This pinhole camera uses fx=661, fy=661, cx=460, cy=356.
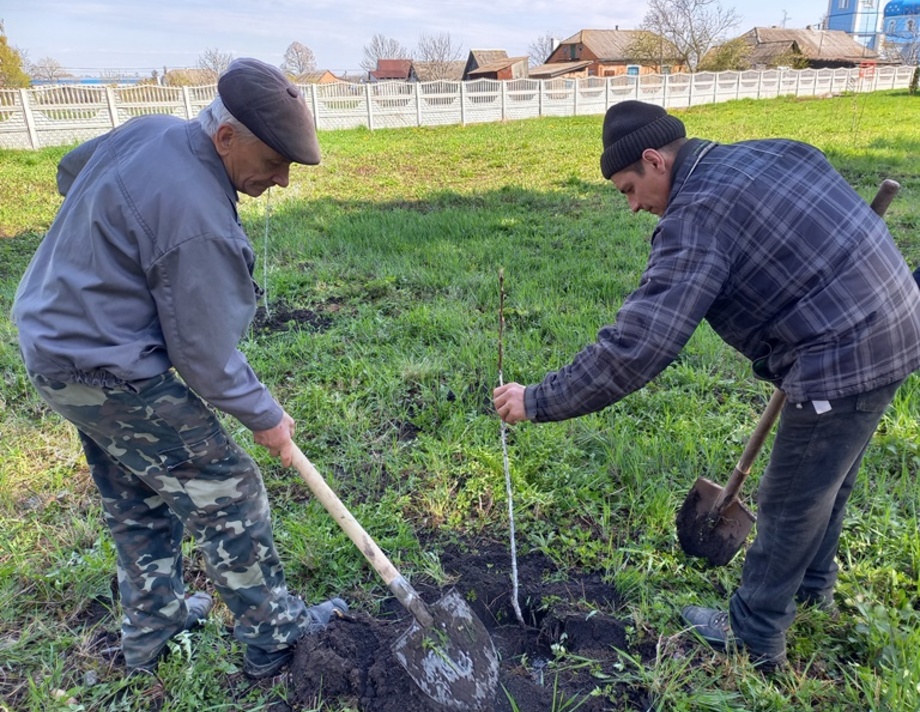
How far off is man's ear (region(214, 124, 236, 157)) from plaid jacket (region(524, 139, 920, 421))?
3.71 ft

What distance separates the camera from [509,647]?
2330mm

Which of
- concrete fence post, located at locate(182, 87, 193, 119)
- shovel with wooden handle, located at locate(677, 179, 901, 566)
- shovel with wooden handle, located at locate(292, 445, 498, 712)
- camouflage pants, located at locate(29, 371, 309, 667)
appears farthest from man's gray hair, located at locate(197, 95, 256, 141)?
concrete fence post, located at locate(182, 87, 193, 119)

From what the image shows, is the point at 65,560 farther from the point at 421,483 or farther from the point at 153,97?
the point at 153,97

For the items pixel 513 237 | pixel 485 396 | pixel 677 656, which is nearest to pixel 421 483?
pixel 485 396

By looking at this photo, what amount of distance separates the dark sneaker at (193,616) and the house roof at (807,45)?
185 ft

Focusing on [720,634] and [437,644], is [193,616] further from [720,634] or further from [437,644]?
[720,634]

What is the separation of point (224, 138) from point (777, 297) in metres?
1.50

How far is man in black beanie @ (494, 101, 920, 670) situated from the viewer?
5.57 ft

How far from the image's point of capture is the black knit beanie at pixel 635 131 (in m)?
1.82

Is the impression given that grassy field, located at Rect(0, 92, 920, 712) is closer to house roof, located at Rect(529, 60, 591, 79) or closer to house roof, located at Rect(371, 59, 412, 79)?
house roof, located at Rect(529, 60, 591, 79)

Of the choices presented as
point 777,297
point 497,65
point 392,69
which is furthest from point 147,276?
point 392,69

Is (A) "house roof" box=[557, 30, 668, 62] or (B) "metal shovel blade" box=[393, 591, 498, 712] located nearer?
(B) "metal shovel blade" box=[393, 591, 498, 712]

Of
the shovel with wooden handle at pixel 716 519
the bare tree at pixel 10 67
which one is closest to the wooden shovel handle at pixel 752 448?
the shovel with wooden handle at pixel 716 519

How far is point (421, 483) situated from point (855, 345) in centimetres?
193
